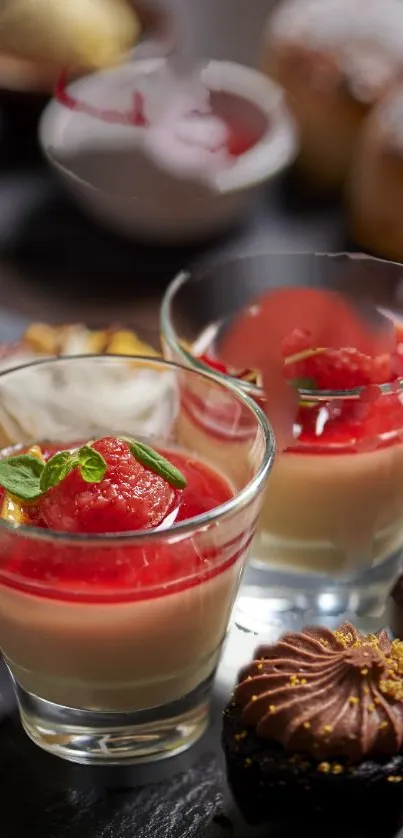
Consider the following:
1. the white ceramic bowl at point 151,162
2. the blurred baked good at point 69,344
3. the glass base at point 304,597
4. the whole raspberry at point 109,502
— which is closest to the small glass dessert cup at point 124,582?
the whole raspberry at point 109,502

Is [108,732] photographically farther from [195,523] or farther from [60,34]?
[60,34]

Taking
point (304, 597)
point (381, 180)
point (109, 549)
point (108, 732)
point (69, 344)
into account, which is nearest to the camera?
point (109, 549)

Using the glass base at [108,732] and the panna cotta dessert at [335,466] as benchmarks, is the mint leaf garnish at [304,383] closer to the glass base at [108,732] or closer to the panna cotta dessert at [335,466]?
the panna cotta dessert at [335,466]

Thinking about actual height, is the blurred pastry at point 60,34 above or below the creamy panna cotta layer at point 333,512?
above

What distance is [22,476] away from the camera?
86 cm

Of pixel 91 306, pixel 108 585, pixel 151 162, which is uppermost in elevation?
pixel 108 585

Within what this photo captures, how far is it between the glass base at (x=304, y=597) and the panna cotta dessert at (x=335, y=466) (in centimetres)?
1

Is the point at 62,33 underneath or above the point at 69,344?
above

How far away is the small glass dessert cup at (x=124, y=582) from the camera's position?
787 mm

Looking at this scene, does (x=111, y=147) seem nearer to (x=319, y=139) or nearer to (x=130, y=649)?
(x=319, y=139)

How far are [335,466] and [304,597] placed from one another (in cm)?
15

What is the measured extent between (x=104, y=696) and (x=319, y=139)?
1.05m

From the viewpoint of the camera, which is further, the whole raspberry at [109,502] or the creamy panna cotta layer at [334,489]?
the creamy panna cotta layer at [334,489]

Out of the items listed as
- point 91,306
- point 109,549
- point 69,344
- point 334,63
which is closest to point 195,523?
point 109,549
